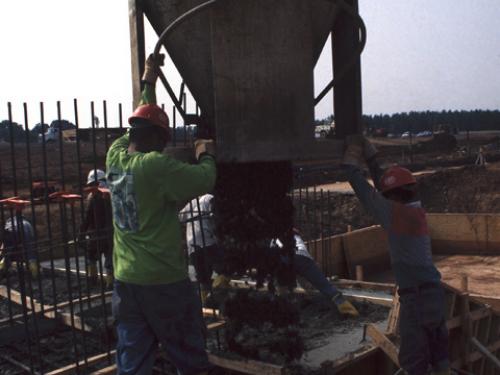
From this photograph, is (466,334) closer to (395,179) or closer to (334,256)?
(395,179)

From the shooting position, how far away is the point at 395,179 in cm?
412

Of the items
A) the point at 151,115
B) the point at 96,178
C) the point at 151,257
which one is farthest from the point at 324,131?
the point at 151,257

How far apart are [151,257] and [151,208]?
0.90ft

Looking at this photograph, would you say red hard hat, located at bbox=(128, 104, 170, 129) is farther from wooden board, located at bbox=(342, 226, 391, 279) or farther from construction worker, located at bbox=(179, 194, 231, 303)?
wooden board, located at bbox=(342, 226, 391, 279)

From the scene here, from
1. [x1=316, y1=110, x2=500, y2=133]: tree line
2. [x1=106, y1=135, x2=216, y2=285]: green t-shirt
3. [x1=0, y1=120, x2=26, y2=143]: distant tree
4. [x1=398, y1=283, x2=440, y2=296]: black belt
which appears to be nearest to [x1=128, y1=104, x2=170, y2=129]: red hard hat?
[x1=106, y1=135, x2=216, y2=285]: green t-shirt

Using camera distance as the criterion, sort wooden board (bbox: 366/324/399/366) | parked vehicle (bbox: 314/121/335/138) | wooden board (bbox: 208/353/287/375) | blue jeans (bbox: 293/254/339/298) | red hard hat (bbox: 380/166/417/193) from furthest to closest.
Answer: blue jeans (bbox: 293/254/339/298), parked vehicle (bbox: 314/121/335/138), wooden board (bbox: 366/324/399/366), red hard hat (bbox: 380/166/417/193), wooden board (bbox: 208/353/287/375)

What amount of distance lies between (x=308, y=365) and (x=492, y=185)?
15265 mm

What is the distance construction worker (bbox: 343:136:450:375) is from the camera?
157 inches

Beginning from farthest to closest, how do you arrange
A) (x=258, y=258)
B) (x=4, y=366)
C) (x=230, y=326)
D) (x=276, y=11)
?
(x=4, y=366) < (x=230, y=326) < (x=258, y=258) < (x=276, y=11)

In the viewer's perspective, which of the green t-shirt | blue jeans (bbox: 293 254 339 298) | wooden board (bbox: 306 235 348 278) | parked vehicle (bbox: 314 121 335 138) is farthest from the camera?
wooden board (bbox: 306 235 348 278)

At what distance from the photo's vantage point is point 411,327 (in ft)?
13.2

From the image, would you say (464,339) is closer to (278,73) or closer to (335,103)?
(335,103)

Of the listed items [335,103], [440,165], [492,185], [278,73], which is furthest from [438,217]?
[440,165]

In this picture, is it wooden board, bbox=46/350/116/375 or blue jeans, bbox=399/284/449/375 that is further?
wooden board, bbox=46/350/116/375
